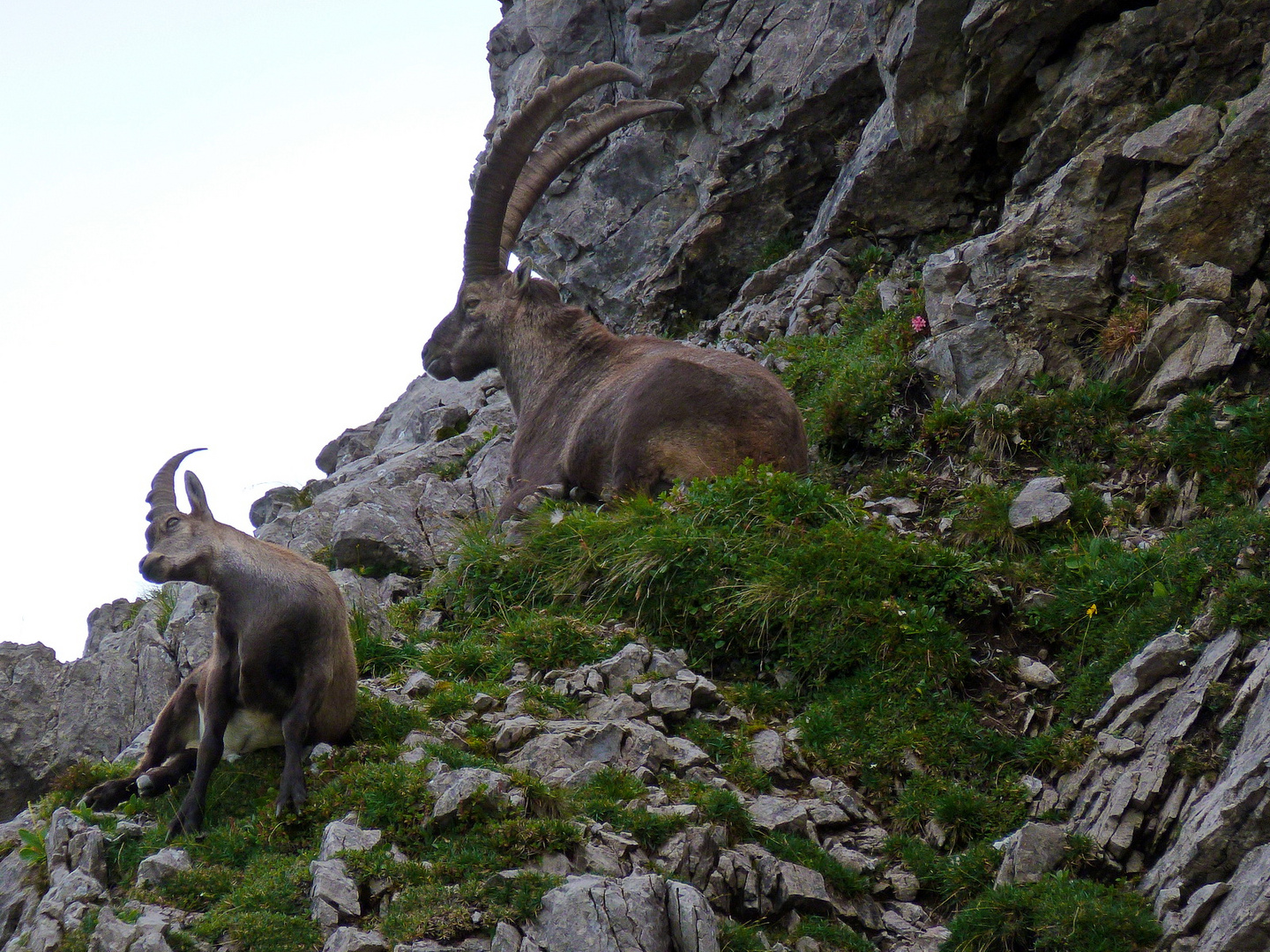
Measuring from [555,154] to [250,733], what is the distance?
798cm

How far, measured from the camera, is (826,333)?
41.2 ft

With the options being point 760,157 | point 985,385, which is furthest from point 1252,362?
point 760,157

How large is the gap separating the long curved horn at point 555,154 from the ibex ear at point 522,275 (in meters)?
0.46

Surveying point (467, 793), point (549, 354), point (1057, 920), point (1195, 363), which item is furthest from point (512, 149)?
point (1057, 920)

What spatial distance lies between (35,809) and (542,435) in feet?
17.2

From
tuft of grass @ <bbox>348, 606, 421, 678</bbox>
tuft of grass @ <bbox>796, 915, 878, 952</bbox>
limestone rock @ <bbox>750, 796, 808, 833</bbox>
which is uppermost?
tuft of grass @ <bbox>348, 606, 421, 678</bbox>

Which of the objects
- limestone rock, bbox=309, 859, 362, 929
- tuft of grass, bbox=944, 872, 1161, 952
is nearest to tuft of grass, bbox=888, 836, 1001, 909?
tuft of grass, bbox=944, 872, 1161, 952

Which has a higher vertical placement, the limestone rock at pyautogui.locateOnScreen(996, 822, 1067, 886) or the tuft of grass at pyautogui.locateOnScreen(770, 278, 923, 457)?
the tuft of grass at pyautogui.locateOnScreen(770, 278, 923, 457)

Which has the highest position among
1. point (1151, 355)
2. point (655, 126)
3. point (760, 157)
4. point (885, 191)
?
point (655, 126)

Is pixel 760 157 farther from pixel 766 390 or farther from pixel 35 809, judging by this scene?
pixel 35 809

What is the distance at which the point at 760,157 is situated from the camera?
14.5 m

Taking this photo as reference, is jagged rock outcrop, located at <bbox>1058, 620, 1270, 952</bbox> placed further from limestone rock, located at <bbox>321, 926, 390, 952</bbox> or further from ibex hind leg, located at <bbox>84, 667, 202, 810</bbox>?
ibex hind leg, located at <bbox>84, 667, 202, 810</bbox>

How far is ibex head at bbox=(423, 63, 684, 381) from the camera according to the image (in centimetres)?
1170

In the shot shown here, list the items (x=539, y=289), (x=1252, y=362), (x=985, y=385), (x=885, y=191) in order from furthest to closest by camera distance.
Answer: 1. (x=885, y=191)
2. (x=539, y=289)
3. (x=985, y=385)
4. (x=1252, y=362)
